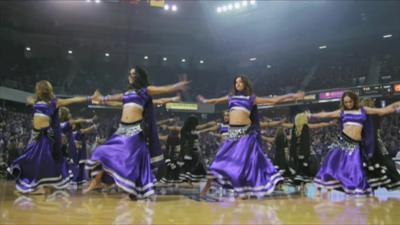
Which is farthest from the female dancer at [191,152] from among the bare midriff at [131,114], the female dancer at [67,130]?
the bare midriff at [131,114]

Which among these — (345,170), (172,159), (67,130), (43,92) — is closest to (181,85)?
(43,92)

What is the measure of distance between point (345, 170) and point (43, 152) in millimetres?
4263

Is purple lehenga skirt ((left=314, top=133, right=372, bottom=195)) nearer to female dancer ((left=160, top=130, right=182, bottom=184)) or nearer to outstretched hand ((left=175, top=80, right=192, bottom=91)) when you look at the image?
outstretched hand ((left=175, top=80, right=192, bottom=91))

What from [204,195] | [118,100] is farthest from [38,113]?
[204,195]

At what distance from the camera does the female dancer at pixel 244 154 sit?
5.71 meters

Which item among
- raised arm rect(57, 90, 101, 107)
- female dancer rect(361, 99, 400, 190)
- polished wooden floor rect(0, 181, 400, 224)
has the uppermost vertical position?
raised arm rect(57, 90, 101, 107)

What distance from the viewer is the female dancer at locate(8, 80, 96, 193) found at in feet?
20.0

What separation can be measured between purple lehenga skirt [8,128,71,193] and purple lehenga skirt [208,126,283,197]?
7.22ft

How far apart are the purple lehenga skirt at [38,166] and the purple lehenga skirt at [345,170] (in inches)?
149

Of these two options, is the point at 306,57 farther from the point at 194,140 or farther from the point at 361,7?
the point at 194,140

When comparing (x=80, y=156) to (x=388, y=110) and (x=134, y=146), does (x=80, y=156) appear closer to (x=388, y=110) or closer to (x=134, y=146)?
(x=134, y=146)

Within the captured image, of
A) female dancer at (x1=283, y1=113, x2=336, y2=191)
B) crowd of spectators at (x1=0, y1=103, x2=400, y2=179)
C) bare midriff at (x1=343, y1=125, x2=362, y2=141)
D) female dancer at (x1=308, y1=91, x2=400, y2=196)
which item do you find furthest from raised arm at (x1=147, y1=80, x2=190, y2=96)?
crowd of spectators at (x1=0, y1=103, x2=400, y2=179)

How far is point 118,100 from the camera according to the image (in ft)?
19.0

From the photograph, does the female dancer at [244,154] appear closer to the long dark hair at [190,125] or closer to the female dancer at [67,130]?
the long dark hair at [190,125]
